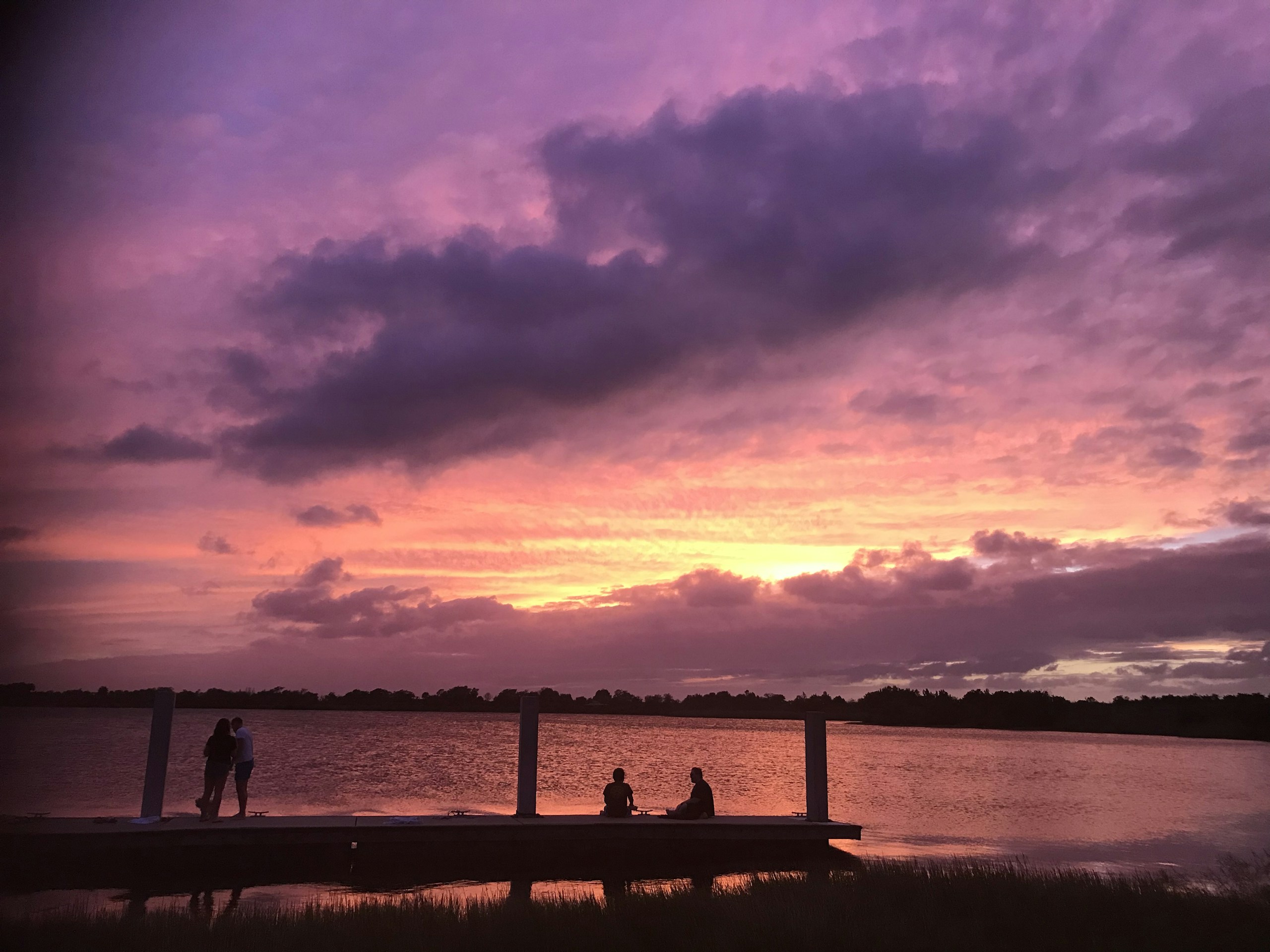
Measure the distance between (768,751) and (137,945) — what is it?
8834 cm

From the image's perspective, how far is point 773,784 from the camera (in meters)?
51.5

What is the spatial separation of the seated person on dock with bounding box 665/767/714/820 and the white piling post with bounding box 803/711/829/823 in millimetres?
2164

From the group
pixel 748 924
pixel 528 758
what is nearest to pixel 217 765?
pixel 528 758

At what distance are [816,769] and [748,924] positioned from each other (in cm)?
914

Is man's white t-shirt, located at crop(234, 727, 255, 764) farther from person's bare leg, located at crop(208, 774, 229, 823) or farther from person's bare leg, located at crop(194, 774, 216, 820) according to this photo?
person's bare leg, located at crop(194, 774, 216, 820)

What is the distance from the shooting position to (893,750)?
102m

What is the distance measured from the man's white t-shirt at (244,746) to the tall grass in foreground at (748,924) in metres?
5.83

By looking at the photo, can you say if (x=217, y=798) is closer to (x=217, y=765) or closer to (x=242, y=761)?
(x=217, y=765)

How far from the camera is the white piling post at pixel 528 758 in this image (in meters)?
19.0

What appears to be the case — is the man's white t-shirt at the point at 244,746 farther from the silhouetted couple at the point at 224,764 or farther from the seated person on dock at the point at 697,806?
the seated person on dock at the point at 697,806

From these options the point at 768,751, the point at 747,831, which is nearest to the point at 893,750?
the point at 768,751

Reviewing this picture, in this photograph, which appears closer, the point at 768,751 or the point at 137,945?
the point at 137,945

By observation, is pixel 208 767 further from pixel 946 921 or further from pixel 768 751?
pixel 768 751

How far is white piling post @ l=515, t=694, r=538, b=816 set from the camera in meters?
19.0
